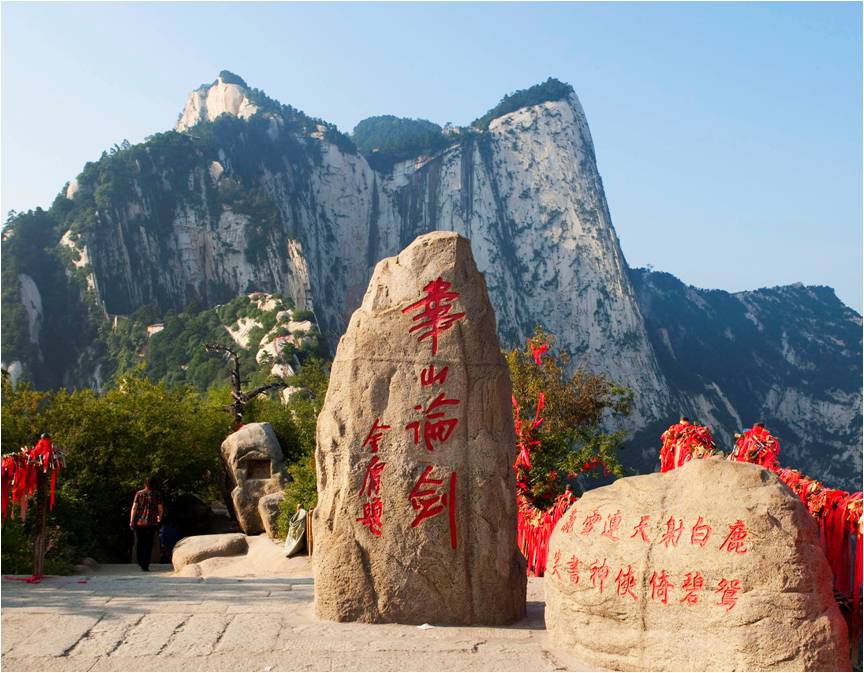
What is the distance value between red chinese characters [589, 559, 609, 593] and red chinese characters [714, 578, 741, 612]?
665 mm

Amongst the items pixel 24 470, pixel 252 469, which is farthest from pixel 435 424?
pixel 252 469

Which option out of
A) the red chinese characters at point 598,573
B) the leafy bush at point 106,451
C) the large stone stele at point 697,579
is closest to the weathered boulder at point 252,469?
the leafy bush at point 106,451

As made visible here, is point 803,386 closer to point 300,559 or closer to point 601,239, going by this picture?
point 601,239

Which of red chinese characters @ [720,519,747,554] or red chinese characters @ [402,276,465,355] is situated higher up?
red chinese characters @ [402,276,465,355]

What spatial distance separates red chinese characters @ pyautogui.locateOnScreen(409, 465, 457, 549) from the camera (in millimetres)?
6062

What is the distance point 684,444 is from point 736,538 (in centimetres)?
243

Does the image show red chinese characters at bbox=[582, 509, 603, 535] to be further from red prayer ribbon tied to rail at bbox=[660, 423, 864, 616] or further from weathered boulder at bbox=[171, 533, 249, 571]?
weathered boulder at bbox=[171, 533, 249, 571]

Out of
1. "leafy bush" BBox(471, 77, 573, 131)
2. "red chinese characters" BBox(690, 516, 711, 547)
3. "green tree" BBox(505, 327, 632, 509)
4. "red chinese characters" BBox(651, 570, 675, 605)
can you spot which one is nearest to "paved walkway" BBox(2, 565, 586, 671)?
"red chinese characters" BBox(651, 570, 675, 605)

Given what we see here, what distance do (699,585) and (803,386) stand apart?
7410cm

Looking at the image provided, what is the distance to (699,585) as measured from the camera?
4664 millimetres

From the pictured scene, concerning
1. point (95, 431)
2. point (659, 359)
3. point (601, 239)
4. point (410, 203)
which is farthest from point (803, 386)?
point (95, 431)

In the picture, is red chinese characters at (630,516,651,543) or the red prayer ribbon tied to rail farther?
the red prayer ribbon tied to rail

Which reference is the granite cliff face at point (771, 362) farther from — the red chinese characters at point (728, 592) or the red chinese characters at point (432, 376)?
the red chinese characters at point (728, 592)

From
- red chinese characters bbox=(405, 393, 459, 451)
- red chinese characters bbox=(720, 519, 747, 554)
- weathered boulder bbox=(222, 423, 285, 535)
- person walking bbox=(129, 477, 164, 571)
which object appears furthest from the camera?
weathered boulder bbox=(222, 423, 285, 535)
